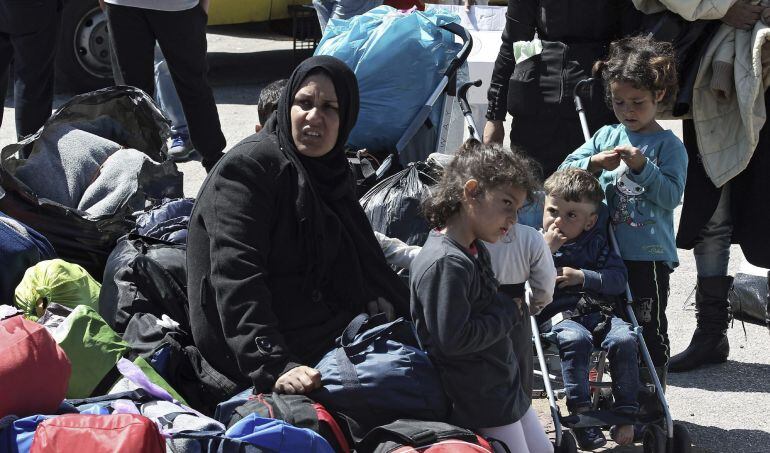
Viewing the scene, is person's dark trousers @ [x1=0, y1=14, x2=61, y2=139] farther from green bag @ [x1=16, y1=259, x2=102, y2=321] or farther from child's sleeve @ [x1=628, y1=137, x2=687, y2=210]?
Answer: child's sleeve @ [x1=628, y1=137, x2=687, y2=210]

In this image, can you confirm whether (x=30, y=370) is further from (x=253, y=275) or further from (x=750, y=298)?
(x=750, y=298)

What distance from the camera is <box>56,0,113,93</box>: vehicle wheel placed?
874cm

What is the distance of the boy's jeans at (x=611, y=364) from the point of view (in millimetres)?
4051

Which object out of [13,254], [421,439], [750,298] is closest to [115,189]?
[13,254]

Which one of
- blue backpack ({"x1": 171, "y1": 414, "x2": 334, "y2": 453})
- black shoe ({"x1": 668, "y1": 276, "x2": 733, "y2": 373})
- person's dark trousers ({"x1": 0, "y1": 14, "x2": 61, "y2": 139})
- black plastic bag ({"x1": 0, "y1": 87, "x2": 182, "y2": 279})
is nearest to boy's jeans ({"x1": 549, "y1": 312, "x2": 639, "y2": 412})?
black shoe ({"x1": 668, "y1": 276, "x2": 733, "y2": 373})

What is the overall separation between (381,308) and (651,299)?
1.15 metres

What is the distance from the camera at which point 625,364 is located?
4047 mm

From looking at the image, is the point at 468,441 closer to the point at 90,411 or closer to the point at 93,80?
the point at 90,411

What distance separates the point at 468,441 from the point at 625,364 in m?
1.05

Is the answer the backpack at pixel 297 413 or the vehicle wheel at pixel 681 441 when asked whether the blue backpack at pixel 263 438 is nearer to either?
the backpack at pixel 297 413

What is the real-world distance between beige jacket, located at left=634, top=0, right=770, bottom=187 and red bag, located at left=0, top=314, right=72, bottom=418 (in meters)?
2.75

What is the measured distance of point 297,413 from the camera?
10.4 ft

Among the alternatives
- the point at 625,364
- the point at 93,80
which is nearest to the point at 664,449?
Answer: the point at 625,364

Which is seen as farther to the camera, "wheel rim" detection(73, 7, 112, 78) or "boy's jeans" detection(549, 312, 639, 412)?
"wheel rim" detection(73, 7, 112, 78)
